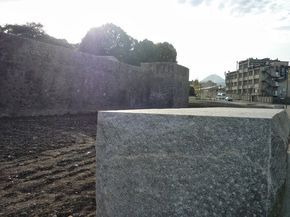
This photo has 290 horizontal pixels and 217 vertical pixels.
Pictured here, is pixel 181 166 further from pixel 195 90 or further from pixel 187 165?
pixel 195 90

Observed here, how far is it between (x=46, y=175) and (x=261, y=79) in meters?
71.1

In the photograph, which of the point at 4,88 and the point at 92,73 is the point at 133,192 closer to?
the point at 4,88

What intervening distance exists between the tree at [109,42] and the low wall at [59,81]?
19.1 meters

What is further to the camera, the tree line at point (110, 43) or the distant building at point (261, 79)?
the distant building at point (261, 79)

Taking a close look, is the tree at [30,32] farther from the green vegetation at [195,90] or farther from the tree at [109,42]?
the green vegetation at [195,90]

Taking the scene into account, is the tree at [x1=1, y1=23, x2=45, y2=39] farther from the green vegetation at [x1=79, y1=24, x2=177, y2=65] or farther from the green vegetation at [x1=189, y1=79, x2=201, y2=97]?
the green vegetation at [x1=189, y1=79, x2=201, y2=97]

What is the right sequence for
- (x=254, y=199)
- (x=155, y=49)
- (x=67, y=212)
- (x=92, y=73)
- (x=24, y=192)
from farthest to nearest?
(x=155, y=49), (x=92, y=73), (x=24, y=192), (x=67, y=212), (x=254, y=199)

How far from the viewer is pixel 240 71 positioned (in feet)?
266

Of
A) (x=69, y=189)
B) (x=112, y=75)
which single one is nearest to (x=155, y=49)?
(x=112, y=75)

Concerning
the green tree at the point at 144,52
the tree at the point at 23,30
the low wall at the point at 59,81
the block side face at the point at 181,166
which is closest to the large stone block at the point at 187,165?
the block side face at the point at 181,166

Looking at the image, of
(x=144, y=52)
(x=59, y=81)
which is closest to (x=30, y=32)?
(x=144, y=52)

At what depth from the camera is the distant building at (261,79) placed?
68.8 m

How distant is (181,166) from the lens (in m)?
1.56

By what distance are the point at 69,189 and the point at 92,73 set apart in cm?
1242
